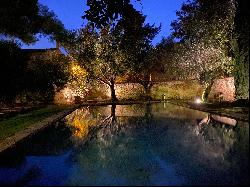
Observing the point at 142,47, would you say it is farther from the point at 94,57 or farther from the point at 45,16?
the point at 45,16

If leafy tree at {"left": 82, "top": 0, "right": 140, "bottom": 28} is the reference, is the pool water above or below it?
below

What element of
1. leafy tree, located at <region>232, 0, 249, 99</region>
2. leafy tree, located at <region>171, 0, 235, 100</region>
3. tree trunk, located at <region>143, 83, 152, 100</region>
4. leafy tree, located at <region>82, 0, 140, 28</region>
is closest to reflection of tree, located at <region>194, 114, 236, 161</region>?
leafy tree, located at <region>232, 0, 249, 99</region>

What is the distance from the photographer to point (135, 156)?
1279 centimetres

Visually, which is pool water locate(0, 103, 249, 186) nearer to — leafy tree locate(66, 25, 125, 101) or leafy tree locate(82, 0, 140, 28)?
leafy tree locate(82, 0, 140, 28)

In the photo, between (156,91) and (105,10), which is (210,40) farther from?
(105,10)

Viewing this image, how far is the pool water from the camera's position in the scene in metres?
9.69

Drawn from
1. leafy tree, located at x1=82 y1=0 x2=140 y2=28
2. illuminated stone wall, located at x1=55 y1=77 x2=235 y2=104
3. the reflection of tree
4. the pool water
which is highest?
leafy tree, located at x1=82 y1=0 x2=140 y2=28

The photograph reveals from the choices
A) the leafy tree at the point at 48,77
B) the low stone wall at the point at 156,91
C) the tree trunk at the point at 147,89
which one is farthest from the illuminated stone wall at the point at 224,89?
the leafy tree at the point at 48,77

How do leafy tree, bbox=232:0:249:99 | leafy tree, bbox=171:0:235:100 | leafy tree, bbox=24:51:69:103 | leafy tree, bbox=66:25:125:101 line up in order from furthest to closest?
leafy tree, bbox=66:25:125:101, leafy tree, bbox=24:51:69:103, leafy tree, bbox=171:0:235:100, leafy tree, bbox=232:0:249:99

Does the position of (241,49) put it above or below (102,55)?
below

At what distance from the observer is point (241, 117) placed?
2020cm

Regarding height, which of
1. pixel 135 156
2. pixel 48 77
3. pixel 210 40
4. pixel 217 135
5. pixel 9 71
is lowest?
pixel 135 156

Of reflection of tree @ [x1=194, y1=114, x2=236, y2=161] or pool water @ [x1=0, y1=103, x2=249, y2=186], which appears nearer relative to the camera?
pool water @ [x1=0, y1=103, x2=249, y2=186]

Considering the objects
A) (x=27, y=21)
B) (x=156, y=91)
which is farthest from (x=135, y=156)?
(x=156, y=91)
